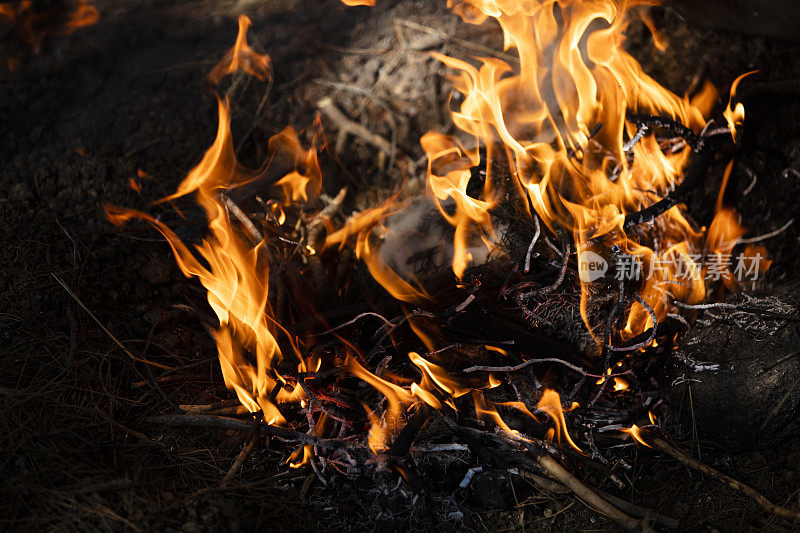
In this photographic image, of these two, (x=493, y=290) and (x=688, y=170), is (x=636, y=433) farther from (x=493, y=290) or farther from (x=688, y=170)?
(x=688, y=170)

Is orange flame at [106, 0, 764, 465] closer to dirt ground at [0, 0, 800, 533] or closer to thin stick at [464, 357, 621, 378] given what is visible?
thin stick at [464, 357, 621, 378]

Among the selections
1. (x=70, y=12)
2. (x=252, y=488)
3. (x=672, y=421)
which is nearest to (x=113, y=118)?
(x=70, y=12)

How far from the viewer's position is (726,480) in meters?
2.01

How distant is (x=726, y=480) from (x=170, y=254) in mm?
2561

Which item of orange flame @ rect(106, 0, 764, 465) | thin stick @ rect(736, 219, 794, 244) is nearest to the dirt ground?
thin stick @ rect(736, 219, 794, 244)

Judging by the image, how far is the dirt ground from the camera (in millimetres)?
1910

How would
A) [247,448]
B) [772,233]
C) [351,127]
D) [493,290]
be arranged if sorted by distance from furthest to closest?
[351,127]
[772,233]
[493,290]
[247,448]

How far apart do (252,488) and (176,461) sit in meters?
0.31

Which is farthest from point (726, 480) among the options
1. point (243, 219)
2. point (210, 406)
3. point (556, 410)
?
point (243, 219)

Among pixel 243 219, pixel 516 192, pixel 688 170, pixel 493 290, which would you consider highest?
pixel 688 170

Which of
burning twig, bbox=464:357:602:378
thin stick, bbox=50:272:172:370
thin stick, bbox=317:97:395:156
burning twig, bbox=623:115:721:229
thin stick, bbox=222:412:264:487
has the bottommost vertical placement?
thin stick, bbox=222:412:264:487

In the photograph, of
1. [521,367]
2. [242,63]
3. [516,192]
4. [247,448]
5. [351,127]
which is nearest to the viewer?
[247,448]

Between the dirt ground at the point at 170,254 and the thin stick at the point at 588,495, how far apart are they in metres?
0.05

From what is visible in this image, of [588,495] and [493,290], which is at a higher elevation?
[493,290]
